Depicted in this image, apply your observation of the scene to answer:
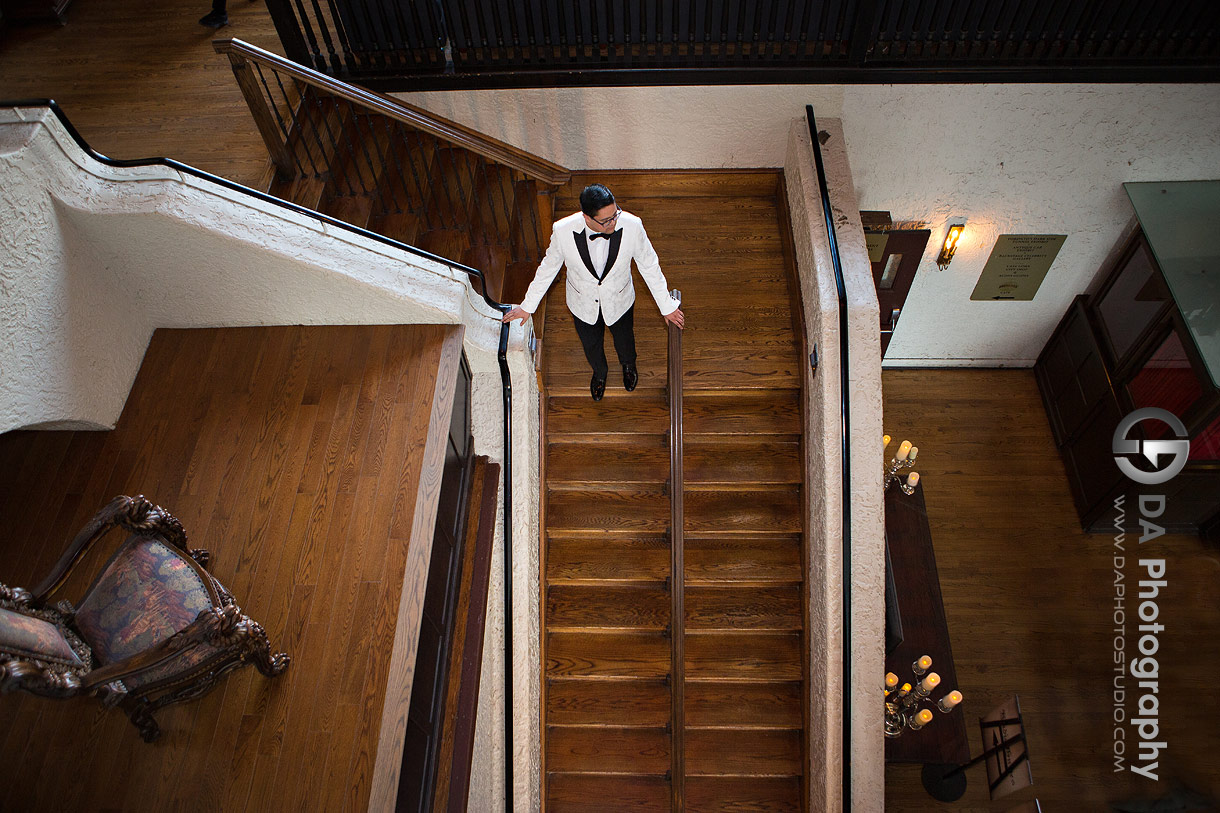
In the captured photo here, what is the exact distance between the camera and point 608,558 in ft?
16.5

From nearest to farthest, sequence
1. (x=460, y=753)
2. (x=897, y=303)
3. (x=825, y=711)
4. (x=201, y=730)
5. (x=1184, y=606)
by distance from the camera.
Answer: (x=201, y=730), (x=460, y=753), (x=825, y=711), (x=1184, y=606), (x=897, y=303)

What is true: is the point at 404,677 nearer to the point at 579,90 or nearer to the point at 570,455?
the point at 570,455

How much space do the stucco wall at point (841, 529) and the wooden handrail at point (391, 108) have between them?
1.90 meters

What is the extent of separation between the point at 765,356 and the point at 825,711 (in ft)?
7.74

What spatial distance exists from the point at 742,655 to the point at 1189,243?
4.96 metres

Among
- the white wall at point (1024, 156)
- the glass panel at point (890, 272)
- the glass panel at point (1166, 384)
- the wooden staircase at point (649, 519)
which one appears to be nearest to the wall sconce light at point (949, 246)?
the white wall at point (1024, 156)

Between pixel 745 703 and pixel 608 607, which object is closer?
pixel 745 703

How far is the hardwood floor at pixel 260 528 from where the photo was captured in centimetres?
283

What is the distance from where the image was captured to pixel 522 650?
4.41 meters

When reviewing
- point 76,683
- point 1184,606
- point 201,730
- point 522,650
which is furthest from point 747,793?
point 1184,606

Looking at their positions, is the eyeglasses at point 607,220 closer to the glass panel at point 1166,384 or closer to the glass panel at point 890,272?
the glass panel at point 890,272

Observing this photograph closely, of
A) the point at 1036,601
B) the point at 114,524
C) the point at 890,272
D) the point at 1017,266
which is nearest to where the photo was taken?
the point at 114,524

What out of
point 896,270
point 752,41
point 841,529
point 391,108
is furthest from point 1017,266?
point 391,108

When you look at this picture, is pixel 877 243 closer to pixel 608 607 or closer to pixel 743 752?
pixel 608 607
